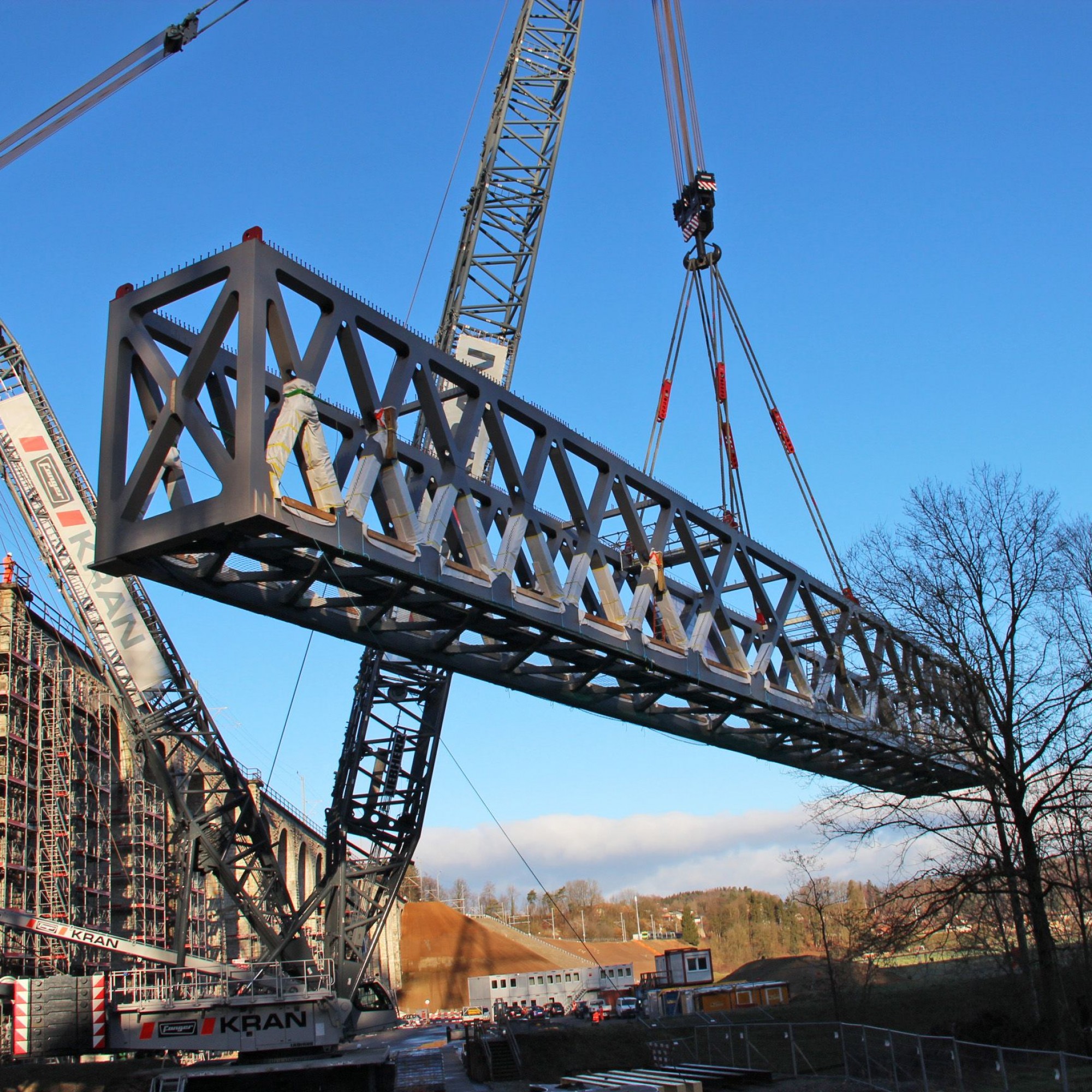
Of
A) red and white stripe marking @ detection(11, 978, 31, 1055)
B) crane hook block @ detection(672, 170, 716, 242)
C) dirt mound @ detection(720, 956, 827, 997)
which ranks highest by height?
crane hook block @ detection(672, 170, 716, 242)

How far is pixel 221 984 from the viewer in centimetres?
2431

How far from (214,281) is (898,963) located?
65.1 m

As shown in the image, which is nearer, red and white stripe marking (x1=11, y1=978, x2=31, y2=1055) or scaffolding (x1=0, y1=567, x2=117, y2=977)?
red and white stripe marking (x1=11, y1=978, x2=31, y2=1055)

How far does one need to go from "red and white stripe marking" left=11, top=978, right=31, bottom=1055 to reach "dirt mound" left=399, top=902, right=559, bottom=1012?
6694 centimetres

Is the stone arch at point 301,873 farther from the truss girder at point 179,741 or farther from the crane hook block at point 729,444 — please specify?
the crane hook block at point 729,444

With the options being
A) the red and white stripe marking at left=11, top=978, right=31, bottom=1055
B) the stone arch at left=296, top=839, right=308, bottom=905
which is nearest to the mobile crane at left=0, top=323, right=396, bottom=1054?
the red and white stripe marking at left=11, top=978, right=31, bottom=1055

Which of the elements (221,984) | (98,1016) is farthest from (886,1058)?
(98,1016)

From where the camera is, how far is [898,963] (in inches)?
2655

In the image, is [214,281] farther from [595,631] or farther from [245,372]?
[595,631]

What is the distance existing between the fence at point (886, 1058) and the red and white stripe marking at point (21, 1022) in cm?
1640

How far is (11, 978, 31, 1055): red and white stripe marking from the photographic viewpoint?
77.3 ft

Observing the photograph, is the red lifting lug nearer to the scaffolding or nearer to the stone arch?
the scaffolding

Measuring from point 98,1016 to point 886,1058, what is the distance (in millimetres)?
16105

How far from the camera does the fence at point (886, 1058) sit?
62.8 ft
